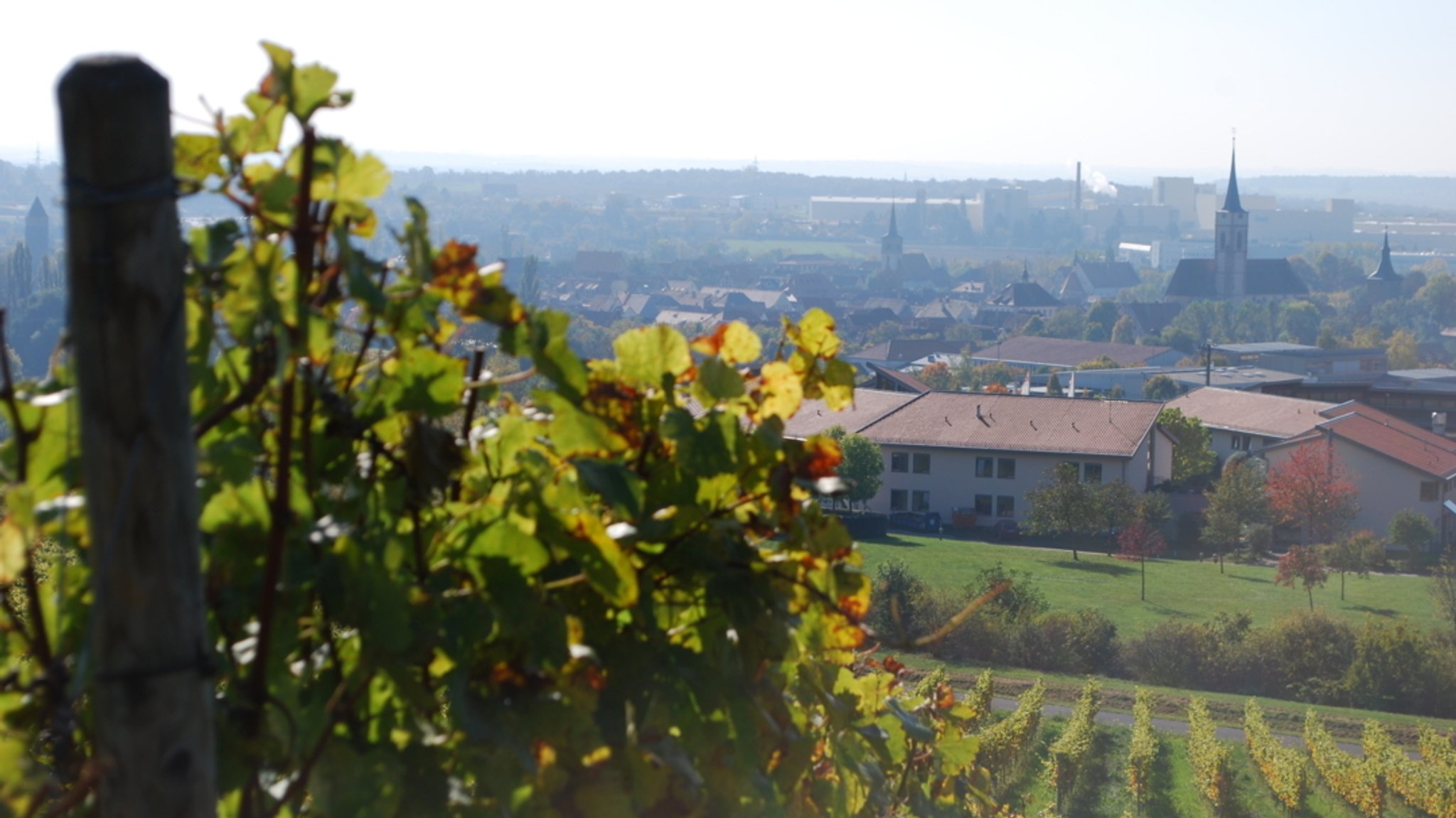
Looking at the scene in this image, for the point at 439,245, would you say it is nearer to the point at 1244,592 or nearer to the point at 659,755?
the point at 659,755

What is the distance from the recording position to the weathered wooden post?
65cm

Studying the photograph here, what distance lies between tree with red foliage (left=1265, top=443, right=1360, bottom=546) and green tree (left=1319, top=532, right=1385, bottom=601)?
957 millimetres

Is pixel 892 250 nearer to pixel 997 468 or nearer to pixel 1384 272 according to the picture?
→ pixel 1384 272

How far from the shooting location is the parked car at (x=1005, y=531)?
82.3ft

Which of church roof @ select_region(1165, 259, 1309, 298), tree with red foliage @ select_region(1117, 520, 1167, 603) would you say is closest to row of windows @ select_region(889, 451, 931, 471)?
tree with red foliage @ select_region(1117, 520, 1167, 603)

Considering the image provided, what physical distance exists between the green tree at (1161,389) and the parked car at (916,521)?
749 inches

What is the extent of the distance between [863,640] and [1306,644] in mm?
16727

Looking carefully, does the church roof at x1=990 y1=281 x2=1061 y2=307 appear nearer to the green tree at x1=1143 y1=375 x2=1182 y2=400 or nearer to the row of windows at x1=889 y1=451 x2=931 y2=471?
the green tree at x1=1143 y1=375 x2=1182 y2=400

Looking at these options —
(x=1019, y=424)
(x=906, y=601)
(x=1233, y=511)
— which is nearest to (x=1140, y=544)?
(x=1233, y=511)

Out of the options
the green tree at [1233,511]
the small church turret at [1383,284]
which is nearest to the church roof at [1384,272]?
the small church turret at [1383,284]

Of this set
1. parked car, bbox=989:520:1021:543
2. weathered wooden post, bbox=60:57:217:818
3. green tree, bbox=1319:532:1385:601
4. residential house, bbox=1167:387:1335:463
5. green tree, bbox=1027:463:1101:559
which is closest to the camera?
weathered wooden post, bbox=60:57:217:818

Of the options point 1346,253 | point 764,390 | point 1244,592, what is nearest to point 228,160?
point 764,390

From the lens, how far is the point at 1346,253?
358 feet

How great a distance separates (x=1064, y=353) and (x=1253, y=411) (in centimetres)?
2766
